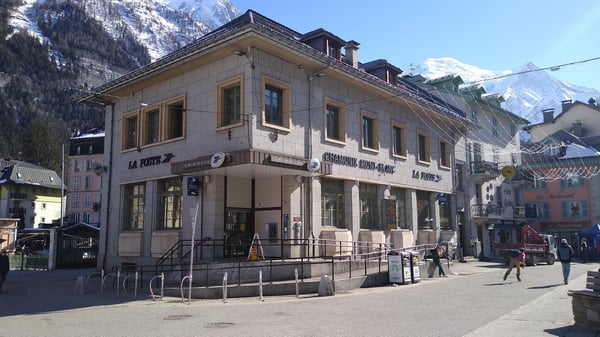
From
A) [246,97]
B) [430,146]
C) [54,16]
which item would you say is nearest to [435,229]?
[430,146]

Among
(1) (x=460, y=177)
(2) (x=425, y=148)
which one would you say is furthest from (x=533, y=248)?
(2) (x=425, y=148)

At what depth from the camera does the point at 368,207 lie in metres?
24.3

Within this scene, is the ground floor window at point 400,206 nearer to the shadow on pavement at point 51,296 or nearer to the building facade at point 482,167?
the building facade at point 482,167

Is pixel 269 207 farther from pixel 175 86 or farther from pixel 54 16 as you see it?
pixel 54 16

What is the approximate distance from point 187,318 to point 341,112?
13801 millimetres

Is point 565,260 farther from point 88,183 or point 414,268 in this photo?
point 88,183

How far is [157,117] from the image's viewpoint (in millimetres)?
23266

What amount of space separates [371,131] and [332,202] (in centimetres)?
508

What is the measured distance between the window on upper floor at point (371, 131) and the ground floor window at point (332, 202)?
3.22m

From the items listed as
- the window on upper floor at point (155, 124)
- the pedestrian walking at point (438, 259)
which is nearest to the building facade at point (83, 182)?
the window on upper floor at point (155, 124)

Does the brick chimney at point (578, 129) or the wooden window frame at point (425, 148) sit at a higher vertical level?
the brick chimney at point (578, 129)

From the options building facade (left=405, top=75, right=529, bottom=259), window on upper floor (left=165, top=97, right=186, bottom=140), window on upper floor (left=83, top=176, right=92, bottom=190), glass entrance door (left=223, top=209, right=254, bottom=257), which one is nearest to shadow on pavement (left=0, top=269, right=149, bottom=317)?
glass entrance door (left=223, top=209, right=254, bottom=257)

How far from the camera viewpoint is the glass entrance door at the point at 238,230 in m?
20.0

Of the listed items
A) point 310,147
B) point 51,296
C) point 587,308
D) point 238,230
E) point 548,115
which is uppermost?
point 548,115
